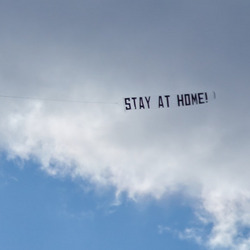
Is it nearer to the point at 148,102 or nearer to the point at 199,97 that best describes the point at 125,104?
the point at 148,102

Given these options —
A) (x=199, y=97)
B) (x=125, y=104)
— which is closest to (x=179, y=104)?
(x=199, y=97)

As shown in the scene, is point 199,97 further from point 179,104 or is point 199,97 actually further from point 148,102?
point 148,102

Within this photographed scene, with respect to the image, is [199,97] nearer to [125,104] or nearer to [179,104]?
[179,104]

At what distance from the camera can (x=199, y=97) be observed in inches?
1713

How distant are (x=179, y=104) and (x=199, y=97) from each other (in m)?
2.72

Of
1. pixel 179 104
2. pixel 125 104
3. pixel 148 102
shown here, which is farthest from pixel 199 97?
pixel 125 104

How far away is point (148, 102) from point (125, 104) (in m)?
2.83

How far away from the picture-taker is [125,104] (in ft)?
142

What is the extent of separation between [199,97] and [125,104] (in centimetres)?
917

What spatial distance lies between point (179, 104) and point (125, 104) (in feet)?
21.6

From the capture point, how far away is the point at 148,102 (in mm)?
42781

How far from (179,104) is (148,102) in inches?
150

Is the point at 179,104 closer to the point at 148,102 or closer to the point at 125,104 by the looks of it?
the point at 148,102

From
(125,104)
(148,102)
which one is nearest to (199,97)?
(148,102)
